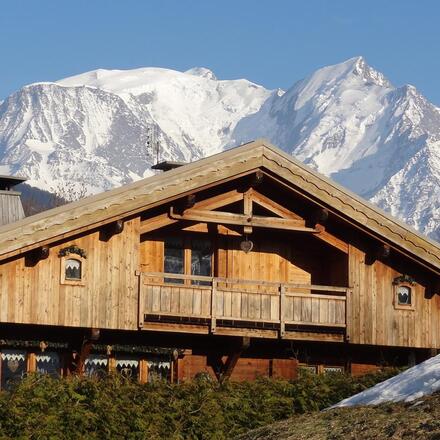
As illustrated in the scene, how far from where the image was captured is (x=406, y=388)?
70.4ft

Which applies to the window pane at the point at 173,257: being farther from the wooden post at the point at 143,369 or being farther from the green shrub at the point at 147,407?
the green shrub at the point at 147,407

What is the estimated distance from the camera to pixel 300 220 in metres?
34.8

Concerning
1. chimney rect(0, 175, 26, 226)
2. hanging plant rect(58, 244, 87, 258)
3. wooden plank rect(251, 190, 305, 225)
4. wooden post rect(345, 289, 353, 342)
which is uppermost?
chimney rect(0, 175, 26, 226)

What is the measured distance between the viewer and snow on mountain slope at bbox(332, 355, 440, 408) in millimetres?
20938

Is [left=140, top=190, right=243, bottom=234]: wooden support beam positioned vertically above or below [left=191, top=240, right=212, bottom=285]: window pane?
above

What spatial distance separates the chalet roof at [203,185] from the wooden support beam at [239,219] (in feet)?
2.62

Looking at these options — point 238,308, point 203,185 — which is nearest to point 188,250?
point 238,308

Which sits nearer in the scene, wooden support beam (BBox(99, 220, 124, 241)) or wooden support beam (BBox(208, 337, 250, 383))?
wooden support beam (BBox(99, 220, 124, 241))

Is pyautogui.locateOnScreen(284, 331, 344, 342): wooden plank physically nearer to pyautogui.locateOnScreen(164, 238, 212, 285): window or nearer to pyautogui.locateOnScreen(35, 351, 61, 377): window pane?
pyautogui.locateOnScreen(164, 238, 212, 285): window

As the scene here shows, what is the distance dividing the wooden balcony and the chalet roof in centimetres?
156

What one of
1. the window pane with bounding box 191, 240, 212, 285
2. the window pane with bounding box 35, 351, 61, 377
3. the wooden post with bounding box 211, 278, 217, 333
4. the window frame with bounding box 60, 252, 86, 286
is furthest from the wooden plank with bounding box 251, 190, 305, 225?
the window pane with bounding box 35, 351, 61, 377

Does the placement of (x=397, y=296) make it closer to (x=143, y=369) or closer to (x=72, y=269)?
(x=143, y=369)

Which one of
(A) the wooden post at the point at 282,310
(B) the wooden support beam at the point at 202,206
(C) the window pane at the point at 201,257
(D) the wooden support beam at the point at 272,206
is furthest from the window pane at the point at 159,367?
(D) the wooden support beam at the point at 272,206

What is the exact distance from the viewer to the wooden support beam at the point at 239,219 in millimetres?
33688
